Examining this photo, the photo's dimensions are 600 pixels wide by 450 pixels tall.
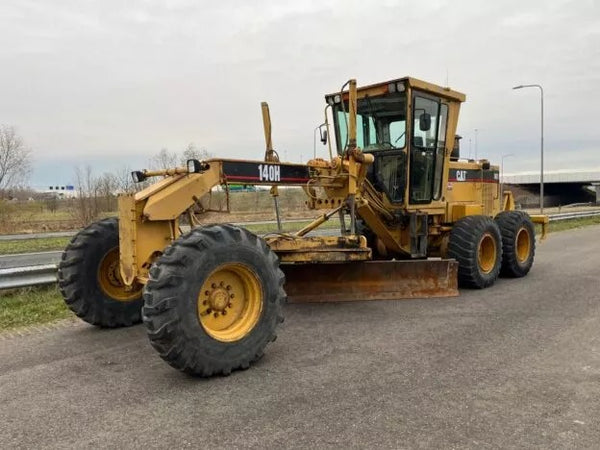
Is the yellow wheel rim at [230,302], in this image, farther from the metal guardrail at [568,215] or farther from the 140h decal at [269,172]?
the metal guardrail at [568,215]

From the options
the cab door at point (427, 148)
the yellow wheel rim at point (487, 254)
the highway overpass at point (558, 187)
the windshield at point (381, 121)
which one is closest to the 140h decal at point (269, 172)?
the windshield at point (381, 121)

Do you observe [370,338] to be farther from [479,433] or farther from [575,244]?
[575,244]

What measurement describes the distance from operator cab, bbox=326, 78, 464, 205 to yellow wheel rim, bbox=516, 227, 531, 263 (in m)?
2.37

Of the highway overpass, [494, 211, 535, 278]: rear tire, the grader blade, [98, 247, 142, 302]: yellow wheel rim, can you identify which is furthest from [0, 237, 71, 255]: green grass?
the highway overpass

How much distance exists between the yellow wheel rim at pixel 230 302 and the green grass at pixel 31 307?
2.90 meters

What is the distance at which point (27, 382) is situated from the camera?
14.5 ft

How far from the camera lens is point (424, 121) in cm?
805

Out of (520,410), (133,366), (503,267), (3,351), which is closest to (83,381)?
(133,366)

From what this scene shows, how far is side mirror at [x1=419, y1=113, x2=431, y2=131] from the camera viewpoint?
8.02 metres

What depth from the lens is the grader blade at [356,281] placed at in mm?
7219

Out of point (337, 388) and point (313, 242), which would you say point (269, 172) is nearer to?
point (313, 242)

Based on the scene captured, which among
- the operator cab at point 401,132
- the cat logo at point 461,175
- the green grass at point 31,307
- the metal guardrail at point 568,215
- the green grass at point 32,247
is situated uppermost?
the operator cab at point 401,132

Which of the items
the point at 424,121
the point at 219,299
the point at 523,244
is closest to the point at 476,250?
the point at 424,121

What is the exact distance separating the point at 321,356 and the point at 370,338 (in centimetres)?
79
